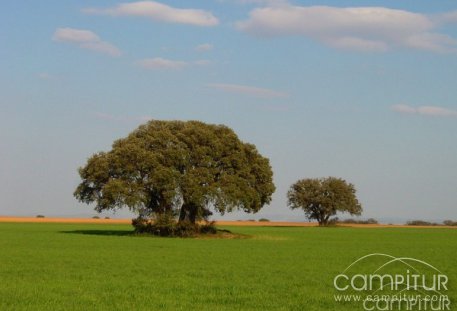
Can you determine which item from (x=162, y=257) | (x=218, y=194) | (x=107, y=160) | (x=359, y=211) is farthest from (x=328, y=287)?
(x=359, y=211)

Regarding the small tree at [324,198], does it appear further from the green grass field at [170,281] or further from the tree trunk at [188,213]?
the green grass field at [170,281]

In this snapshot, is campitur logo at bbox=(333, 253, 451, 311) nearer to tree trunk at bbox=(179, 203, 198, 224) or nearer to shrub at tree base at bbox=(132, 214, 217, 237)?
tree trunk at bbox=(179, 203, 198, 224)

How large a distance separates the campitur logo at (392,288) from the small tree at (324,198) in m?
111

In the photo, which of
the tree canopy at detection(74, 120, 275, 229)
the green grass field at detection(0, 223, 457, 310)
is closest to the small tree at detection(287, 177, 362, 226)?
the tree canopy at detection(74, 120, 275, 229)

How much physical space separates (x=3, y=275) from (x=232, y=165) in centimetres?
4749

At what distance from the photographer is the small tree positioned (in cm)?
14962

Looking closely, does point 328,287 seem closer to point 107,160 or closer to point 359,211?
point 107,160

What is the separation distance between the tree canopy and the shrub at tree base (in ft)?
3.19

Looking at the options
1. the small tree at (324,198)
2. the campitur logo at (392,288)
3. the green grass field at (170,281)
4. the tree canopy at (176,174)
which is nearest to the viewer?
the green grass field at (170,281)

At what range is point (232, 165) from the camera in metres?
77.8

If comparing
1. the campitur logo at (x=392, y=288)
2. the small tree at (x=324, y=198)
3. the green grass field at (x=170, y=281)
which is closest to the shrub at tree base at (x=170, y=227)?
the green grass field at (x=170, y=281)

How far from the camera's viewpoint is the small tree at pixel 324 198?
491 ft

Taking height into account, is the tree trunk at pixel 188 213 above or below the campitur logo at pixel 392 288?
above

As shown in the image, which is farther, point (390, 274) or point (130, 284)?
point (390, 274)
